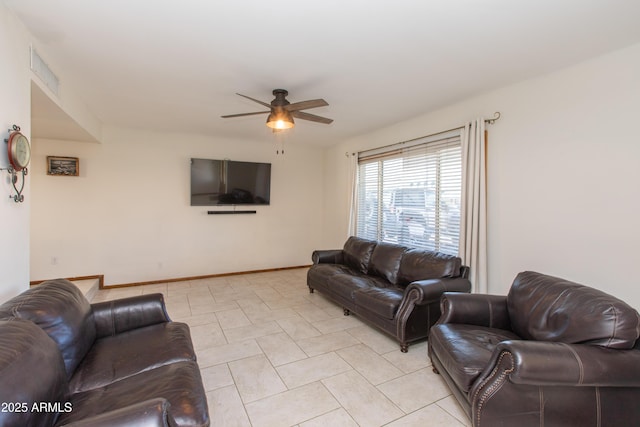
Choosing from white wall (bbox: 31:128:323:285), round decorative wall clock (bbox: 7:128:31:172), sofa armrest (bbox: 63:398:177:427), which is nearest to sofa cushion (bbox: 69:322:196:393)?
sofa armrest (bbox: 63:398:177:427)

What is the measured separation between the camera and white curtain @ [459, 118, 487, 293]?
3051 millimetres

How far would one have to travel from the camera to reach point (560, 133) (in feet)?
8.34

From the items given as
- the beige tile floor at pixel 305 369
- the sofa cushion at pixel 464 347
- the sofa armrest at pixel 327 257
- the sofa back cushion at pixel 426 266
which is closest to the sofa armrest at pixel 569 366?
the sofa cushion at pixel 464 347

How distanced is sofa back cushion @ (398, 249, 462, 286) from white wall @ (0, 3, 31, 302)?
336 cm

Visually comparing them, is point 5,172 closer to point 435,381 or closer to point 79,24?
point 79,24

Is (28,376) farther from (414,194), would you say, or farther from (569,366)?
(414,194)

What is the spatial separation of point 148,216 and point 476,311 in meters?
4.82

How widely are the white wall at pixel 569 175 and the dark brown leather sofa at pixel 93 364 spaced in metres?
2.95

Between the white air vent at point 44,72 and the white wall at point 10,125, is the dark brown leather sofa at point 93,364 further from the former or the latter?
the white air vent at point 44,72

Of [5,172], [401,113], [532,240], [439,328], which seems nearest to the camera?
[5,172]

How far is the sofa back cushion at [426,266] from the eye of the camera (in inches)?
118

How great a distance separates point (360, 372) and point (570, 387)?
1.35m

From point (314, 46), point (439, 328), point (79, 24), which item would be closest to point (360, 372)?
point (439, 328)

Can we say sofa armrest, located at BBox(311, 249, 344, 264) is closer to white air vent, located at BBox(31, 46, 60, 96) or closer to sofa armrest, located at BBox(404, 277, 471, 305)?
sofa armrest, located at BBox(404, 277, 471, 305)
